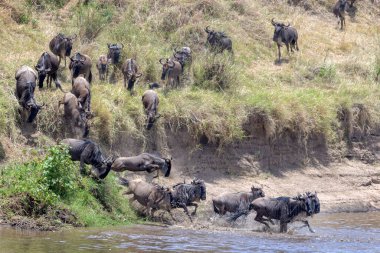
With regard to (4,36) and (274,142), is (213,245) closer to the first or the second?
(274,142)

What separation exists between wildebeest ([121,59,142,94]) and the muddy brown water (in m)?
5.85

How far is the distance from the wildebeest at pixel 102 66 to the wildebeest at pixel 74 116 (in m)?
3.32

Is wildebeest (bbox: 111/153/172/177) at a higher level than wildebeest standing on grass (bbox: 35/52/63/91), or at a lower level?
lower

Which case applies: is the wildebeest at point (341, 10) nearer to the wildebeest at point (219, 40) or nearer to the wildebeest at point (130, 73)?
the wildebeest at point (219, 40)

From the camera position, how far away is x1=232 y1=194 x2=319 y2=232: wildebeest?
56.7ft

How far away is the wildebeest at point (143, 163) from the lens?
18422 millimetres

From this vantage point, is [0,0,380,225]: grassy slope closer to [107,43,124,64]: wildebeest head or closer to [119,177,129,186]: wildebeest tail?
[107,43,124,64]: wildebeest head

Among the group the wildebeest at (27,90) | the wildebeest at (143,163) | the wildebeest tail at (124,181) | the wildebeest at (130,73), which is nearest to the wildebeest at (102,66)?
the wildebeest at (130,73)

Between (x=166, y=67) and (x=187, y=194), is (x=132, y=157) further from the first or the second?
(x=166, y=67)

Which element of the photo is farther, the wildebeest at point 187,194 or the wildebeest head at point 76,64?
the wildebeest head at point 76,64

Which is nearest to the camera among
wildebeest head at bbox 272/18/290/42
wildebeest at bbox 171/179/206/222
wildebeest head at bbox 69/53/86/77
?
wildebeest at bbox 171/179/206/222

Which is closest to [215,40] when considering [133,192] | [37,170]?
[133,192]

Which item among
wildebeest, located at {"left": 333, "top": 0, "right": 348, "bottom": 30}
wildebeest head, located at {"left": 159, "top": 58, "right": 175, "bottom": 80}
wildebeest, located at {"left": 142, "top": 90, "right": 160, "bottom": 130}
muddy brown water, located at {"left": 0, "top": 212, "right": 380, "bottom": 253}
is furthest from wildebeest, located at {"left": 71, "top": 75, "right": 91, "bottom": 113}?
wildebeest, located at {"left": 333, "top": 0, "right": 348, "bottom": 30}

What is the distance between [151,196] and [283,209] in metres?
2.54
